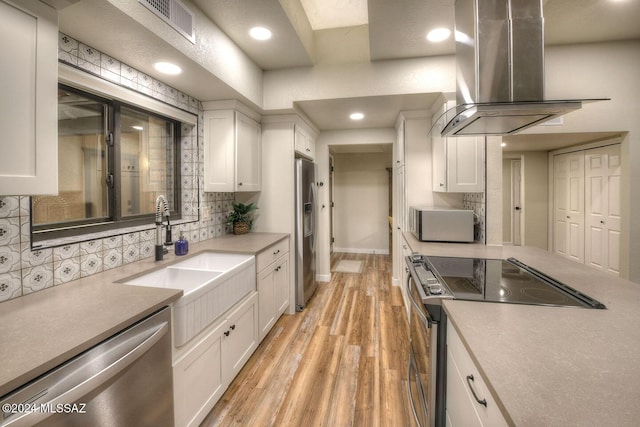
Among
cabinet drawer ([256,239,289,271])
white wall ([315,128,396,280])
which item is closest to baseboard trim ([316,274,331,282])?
white wall ([315,128,396,280])

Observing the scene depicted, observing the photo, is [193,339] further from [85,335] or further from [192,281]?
[85,335]

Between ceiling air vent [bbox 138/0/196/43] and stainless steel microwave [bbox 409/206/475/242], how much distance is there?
2.24 metres

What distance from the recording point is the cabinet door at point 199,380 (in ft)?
4.63

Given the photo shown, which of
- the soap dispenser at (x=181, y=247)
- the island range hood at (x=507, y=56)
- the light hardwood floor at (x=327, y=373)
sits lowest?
the light hardwood floor at (x=327, y=373)

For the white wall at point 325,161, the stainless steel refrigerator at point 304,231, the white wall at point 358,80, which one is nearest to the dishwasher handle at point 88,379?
the stainless steel refrigerator at point 304,231

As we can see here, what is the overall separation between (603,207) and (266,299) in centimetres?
421

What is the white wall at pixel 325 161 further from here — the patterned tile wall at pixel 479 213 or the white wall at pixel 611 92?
the white wall at pixel 611 92

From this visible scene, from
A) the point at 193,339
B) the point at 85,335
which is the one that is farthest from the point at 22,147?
the point at 193,339

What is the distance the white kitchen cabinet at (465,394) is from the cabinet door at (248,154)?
2.22 meters

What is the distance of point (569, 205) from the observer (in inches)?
167

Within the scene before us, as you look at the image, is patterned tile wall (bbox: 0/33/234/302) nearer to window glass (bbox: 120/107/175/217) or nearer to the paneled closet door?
A: window glass (bbox: 120/107/175/217)

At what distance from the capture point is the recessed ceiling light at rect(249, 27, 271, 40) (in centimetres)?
214

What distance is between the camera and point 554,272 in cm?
168

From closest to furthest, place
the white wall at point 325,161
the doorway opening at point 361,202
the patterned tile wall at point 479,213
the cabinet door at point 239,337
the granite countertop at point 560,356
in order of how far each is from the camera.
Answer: the granite countertop at point 560,356 < the cabinet door at point 239,337 < the patterned tile wall at point 479,213 < the white wall at point 325,161 < the doorway opening at point 361,202
